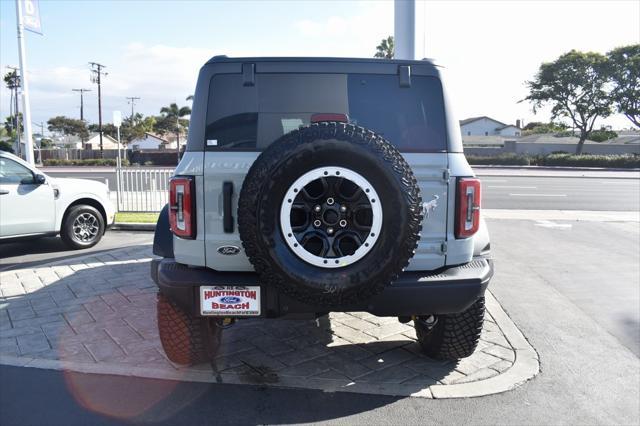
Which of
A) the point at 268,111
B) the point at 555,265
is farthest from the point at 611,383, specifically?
the point at 555,265

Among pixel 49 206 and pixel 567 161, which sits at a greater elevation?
pixel 567 161

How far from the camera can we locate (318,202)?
2.81 metres

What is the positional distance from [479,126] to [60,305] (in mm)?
91715

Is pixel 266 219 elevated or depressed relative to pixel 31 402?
elevated

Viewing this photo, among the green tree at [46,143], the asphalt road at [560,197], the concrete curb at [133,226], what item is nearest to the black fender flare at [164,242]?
the concrete curb at [133,226]

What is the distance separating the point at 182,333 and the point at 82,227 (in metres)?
5.52

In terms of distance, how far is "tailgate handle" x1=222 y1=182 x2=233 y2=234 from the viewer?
3.10 meters

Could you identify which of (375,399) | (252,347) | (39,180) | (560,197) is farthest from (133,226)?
(560,197)

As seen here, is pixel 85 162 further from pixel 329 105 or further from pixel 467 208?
pixel 467 208

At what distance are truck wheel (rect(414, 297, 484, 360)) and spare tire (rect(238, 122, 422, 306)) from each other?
104 centimetres

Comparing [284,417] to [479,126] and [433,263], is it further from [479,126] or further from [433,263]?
[479,126]

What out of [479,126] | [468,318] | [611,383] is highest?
[479,126]

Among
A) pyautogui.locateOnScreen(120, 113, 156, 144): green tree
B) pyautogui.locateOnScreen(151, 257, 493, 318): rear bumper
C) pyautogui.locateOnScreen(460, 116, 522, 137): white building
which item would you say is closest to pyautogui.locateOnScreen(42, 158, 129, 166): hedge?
pyautogui.locateOnScreen(120, 113, 156, 144): green tree

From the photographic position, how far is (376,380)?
12.0 feet
